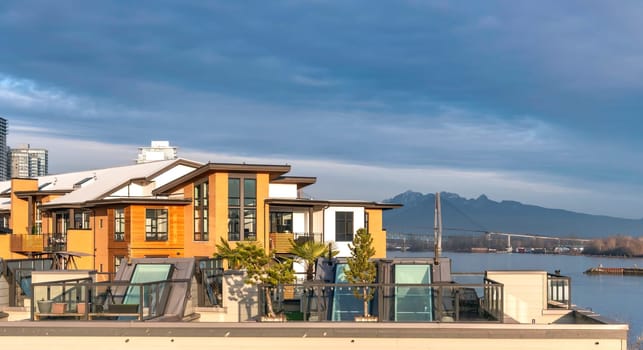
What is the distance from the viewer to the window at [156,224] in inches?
1361

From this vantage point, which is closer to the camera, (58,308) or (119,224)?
(58,308)

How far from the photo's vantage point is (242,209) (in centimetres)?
3350

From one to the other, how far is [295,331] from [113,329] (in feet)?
13.2

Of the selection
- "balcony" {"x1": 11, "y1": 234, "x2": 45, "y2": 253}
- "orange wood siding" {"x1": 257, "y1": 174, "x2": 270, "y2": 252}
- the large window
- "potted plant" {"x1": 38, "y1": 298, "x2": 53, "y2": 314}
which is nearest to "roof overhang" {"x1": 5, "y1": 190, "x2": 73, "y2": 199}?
"balcony" {"x1": 11, "y1": 234, "x2": 45, "y2": 253}

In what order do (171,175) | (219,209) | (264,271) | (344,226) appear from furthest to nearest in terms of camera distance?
(171,175)
(344,226)
(219,209)
(264,271)

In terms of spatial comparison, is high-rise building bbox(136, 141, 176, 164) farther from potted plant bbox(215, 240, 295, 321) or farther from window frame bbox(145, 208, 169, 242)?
potted plant bbox(215, 240, 295, 321)

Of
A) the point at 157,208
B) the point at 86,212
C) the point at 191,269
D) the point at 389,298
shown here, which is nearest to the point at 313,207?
the point at 157,208

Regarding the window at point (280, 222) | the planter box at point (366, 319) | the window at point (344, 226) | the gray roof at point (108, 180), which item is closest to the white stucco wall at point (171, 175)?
the gray roof at point (108, 180)

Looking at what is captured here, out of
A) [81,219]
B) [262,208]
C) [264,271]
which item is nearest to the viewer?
[264,271]

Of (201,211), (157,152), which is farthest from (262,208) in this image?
(157,152)

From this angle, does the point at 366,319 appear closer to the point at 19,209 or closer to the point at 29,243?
the point at 29,243

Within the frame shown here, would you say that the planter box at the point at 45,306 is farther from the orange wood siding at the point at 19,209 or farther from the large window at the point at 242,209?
the orange wood siding at the point at 19,209

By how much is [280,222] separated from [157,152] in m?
21.4

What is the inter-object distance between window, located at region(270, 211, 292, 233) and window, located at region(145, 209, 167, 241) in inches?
183
